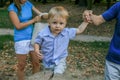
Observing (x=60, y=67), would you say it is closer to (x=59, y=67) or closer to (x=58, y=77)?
(x=59, y=67)

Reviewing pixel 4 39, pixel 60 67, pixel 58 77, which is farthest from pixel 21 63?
pixel 4 39

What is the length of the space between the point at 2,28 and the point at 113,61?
12302 millimetres

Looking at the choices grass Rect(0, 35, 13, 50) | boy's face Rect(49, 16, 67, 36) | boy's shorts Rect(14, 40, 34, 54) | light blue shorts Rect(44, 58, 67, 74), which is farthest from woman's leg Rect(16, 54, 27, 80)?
grass Rect(0, 35, 13, 50)

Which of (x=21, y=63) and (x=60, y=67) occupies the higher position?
(x=60, y=67)

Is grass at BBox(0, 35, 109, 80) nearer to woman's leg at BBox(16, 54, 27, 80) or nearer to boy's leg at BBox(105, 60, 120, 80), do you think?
woman's leg at BBox(16, 54, 27, 80)

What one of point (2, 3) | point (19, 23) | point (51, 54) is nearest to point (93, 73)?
point (19, 23)

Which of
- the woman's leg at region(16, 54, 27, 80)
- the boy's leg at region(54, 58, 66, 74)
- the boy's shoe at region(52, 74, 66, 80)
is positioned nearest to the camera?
the boy's shoe at region(52, 74, 66, 80)

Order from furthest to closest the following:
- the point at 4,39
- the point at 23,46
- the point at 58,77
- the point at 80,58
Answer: the point at 4,39 → the point at 80,58 → the point at 23,46 → the point at 58,77

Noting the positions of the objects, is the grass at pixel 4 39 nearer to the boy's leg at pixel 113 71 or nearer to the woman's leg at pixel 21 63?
the woman's leg at pixel 21 63

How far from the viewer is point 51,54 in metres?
4.25

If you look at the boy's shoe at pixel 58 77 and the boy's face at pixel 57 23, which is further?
the boy's face at pixel 57 23

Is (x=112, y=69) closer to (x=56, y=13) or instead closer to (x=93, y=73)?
(x=56, y=13)

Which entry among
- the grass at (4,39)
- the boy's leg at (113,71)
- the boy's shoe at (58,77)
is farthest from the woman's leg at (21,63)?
the grass at (4,39)

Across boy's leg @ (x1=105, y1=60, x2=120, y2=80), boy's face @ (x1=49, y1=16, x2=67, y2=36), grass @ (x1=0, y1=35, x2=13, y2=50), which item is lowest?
grass @ (x1=0, y1=35, x2=13, y2=50)
